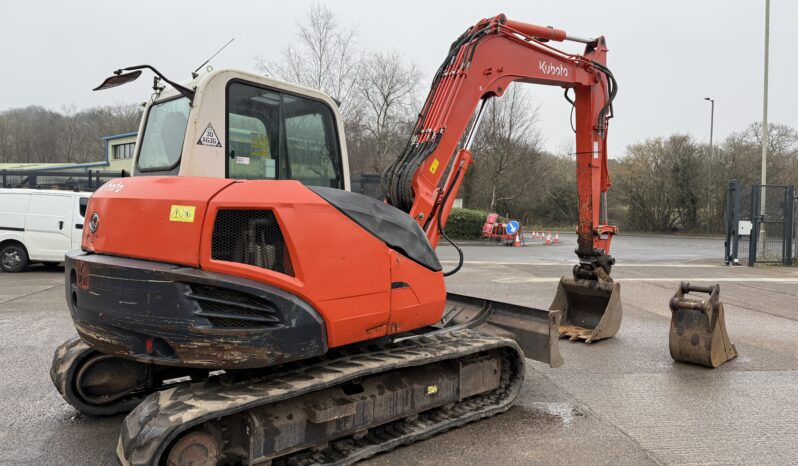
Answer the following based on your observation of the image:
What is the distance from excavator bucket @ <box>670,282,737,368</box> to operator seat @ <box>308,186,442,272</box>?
3307mm

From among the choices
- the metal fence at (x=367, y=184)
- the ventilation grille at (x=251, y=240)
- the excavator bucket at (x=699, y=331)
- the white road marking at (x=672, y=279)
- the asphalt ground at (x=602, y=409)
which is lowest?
the asphalt ground at (x=602, y=409)

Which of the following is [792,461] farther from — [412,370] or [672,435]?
[412,370]

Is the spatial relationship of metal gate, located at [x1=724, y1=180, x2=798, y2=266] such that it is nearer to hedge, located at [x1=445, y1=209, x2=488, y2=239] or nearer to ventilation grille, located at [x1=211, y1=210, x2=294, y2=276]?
hedge, located at [x1=445, y1=209, x2=488, y2=239]

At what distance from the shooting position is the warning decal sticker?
3416mm

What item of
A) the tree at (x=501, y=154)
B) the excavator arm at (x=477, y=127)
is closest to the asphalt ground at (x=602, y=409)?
the excavator arm at (x=477, y=127)

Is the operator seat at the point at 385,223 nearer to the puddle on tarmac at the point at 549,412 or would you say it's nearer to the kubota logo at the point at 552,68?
the puddle on tarmac at the point at 549,412

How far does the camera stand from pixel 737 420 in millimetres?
4207

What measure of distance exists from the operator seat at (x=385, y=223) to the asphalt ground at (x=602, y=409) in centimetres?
132

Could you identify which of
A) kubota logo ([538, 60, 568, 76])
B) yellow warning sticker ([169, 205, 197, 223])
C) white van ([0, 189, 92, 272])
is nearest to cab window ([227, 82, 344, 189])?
yellow warning sticker ([169, 205, 197, 223])

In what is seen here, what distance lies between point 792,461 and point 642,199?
3829 centimetres

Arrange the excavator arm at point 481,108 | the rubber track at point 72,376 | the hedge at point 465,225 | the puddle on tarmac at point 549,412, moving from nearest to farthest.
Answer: the rubber track at point 72,376 → the puddle on tarmac at point 549,412 → the excavator arm at point 481,108 → the hedge at point 465,225

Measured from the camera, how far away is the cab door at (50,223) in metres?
11.9

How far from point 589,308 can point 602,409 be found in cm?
265

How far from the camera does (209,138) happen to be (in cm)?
345
